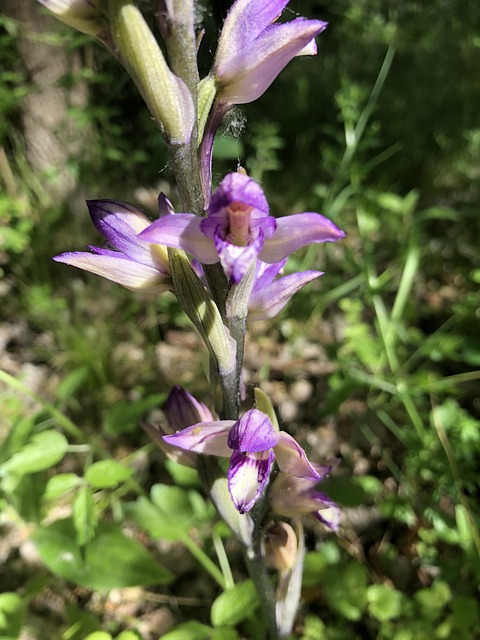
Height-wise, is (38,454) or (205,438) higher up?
(205,438)

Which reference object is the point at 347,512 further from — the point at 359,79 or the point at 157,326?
the point at 359,79

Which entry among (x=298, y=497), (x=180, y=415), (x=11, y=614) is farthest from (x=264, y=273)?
(x=11, y=614)

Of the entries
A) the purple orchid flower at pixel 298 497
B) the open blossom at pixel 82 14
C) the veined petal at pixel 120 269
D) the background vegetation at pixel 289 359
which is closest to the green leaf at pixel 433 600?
the background vegetation at pixel 289 359

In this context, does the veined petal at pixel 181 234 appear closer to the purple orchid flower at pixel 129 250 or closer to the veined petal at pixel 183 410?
the purple orchid flower at pixel 129 250

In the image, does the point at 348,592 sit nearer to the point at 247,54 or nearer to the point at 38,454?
the point at 38,454

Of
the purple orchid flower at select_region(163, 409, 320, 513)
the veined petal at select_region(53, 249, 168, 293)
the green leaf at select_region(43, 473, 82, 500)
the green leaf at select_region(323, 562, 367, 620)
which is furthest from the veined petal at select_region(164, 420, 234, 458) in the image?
the green leaf at select_region(323, 562, 367, 620)

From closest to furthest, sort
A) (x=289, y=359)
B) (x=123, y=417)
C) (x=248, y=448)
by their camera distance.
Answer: (x=248, y=448)
(x=123, y=417)
(x=289, y=359)

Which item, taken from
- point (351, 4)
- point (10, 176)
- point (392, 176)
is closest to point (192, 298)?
point (10, 176)
